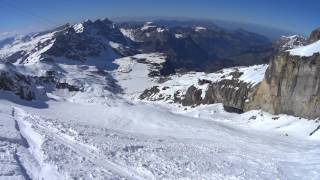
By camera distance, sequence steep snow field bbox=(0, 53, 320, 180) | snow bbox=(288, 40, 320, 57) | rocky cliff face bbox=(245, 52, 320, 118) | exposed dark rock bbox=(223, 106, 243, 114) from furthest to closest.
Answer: exposed dark rock bbox=(223, 106, 243, 114), snow bbox=(288, 40, 320, 57), rocky cliff face bbox=(245, 52, 320, 118), steep snow field bbox=(0, 53, 320, 180)

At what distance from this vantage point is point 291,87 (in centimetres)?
7400

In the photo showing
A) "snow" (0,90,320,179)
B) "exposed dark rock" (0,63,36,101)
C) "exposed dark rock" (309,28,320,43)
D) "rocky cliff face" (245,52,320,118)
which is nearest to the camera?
"snow" (0,90,320,179)

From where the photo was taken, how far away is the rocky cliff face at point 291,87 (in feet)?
223

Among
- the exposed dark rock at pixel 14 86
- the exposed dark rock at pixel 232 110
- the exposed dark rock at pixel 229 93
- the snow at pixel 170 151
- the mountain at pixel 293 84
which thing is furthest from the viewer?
the exposed dark rock at pixel 229 93

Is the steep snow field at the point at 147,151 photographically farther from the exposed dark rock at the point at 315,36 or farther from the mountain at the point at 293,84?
the exposed dark rock at the point at 315,36

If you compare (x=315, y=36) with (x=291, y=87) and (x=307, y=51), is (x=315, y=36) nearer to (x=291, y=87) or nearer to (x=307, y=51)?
(x=307, y=51)

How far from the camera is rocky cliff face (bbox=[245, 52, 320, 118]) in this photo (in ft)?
223

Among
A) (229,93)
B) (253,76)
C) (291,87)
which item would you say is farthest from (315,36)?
(229,93)

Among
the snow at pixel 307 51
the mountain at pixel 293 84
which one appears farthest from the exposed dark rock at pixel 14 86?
the snow at pixel 307 51

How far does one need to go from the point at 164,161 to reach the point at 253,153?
36.1 feet

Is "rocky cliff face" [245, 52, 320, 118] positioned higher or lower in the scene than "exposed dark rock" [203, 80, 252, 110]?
higher

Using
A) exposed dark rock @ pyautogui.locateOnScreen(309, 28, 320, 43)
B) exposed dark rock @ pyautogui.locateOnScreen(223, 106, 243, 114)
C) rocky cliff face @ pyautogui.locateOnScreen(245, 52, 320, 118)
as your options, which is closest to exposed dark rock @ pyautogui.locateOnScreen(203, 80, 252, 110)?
exposed dark rock @ pyautogui.locateOnScreen(223, 106, 243, 114)

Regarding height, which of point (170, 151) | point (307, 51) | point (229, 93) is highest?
point (307, 51)

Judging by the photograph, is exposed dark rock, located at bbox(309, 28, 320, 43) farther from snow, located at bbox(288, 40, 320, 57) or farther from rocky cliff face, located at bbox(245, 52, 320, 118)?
rocky cliff face, located at bbox(245, 52, 320, 118)
